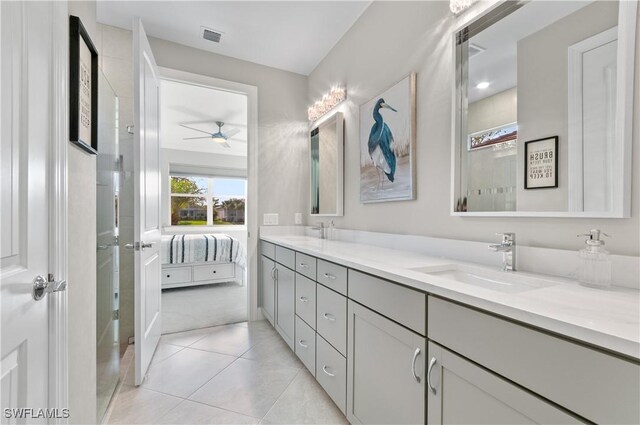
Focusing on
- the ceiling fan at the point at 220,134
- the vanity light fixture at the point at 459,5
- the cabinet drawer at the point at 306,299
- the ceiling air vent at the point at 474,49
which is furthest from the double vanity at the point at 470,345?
the ceiling fan at the point at 220,134

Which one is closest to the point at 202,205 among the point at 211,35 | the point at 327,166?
the point at 211,35

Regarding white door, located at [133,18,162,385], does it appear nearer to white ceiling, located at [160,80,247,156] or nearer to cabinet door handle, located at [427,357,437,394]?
white ceiling, located at [160,80,247,156]

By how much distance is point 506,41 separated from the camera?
4.16 feet

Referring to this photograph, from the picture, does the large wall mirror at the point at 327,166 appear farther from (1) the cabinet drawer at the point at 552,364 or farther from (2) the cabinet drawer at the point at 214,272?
(2) the cabinet drawer at the point at 214,272

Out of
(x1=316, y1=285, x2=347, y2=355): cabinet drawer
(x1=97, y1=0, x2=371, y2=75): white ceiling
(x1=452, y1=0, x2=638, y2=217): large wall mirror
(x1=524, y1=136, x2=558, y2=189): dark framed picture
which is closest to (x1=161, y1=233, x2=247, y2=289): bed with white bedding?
(x1=97, y1=0, x2=371, y2=75): white ceiling

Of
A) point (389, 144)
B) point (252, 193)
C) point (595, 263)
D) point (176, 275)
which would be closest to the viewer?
point (595, 263)

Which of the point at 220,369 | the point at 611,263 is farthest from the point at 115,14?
the point at 611,263

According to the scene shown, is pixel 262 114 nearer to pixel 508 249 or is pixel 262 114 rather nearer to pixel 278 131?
pixel 278 131

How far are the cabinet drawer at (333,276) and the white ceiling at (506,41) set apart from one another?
3.58 feet

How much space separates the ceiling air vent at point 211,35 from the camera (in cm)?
244

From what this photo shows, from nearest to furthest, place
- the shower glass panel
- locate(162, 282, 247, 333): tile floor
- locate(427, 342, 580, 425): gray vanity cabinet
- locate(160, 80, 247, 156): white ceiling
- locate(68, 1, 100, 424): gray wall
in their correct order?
locate(427, 342, 580, 425): gray vanity cabinet
locate(68, 1, 100, 424): gray wall
the shower glass panel
locate(162, 282, 247, 333): tile floor
locate(160, 80, 247, 156): white ceiling

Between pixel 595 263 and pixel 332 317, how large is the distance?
1104 millimetres

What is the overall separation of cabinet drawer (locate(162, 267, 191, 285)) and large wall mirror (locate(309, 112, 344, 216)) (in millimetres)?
2396

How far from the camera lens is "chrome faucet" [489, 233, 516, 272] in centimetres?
115
